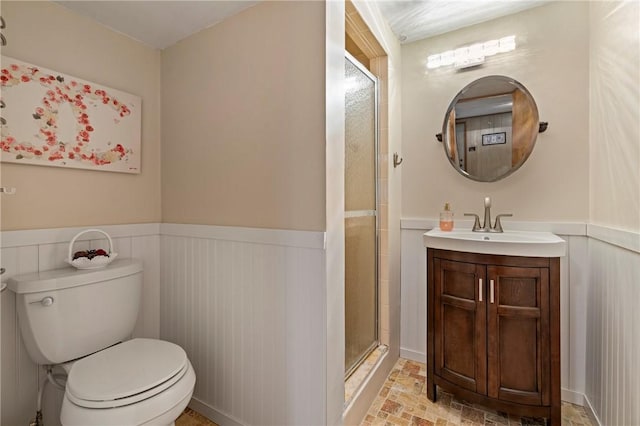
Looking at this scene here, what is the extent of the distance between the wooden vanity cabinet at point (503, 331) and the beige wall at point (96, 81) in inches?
71.7

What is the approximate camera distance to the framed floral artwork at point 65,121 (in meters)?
1.27

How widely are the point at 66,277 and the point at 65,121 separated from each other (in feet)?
2.50

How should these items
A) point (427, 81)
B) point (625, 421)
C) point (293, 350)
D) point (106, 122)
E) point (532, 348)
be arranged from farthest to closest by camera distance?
1. point (427, 81)
2. point (106, 122)
3. point (532, 348)
4. point (293, 350)
5. point (625, 421)

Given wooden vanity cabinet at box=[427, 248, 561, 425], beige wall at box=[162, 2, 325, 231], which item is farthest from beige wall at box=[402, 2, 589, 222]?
beige wall at box=[162, 2, 325, 231]

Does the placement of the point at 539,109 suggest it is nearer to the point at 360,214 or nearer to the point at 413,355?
the point at 360,214

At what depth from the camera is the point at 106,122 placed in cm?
159

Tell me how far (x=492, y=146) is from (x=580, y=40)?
0.70 meters

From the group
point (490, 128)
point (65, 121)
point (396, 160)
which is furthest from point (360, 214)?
point (65, 121)

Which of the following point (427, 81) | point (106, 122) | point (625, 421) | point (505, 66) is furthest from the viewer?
point (427, 81)

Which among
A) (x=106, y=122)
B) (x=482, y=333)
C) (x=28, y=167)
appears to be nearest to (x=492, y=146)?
(x=482, y=333)

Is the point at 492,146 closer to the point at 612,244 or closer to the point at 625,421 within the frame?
the point at 612,244

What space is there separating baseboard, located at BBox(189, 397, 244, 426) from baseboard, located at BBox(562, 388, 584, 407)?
5.97 feet

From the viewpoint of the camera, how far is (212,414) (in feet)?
5.06

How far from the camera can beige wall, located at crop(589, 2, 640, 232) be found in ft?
3.90
